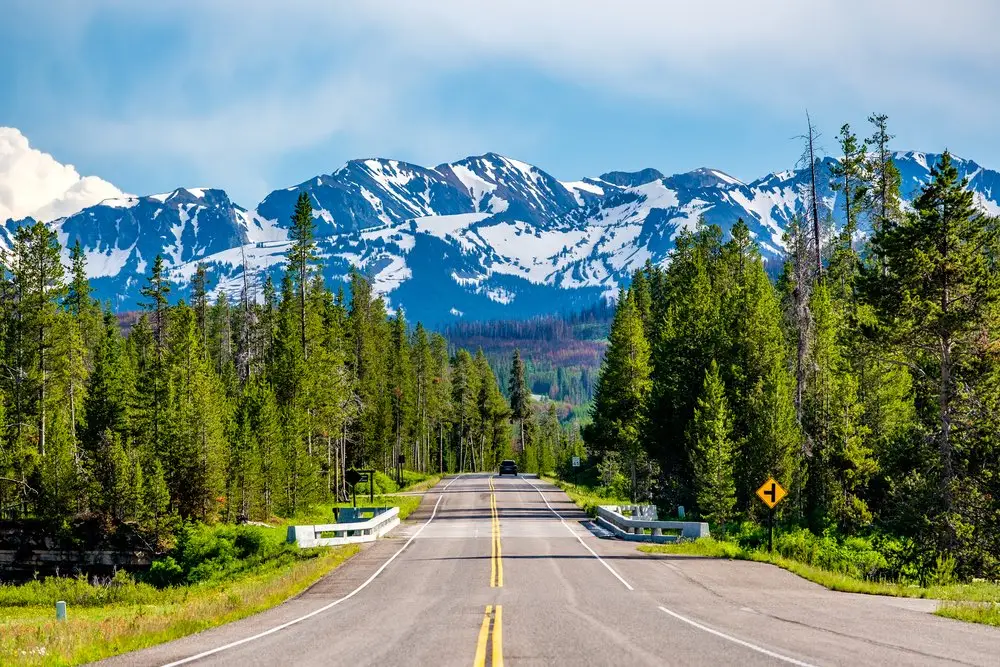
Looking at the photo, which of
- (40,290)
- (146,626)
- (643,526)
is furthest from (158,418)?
(146,626)

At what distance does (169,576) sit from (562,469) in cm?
5932

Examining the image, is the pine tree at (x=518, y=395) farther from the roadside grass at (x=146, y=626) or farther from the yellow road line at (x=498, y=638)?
the yellow road line at (x=498, y=638)

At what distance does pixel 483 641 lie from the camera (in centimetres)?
1351

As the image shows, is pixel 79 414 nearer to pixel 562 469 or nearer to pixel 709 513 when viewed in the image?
pixel 709 513

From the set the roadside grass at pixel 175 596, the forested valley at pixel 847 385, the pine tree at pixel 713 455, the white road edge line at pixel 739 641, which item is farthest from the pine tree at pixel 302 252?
the white road edge line at pixel 739 641

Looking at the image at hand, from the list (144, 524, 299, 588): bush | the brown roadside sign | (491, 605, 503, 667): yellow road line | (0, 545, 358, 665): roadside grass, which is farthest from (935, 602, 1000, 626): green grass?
(144, 524, 299, 588): bush

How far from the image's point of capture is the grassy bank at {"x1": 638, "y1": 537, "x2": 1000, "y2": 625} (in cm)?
1654

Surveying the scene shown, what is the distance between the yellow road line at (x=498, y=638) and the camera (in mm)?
11995

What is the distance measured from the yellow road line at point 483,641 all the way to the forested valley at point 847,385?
1750 cm

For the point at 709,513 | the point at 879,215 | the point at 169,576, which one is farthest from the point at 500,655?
the point at 879,215

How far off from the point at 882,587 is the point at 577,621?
10.5 metres

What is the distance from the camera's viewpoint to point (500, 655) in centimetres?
1234

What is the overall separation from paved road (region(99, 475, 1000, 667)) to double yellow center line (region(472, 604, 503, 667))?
0.12 ft

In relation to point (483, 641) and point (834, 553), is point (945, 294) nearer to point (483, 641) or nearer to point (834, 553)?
point (834, 553)
